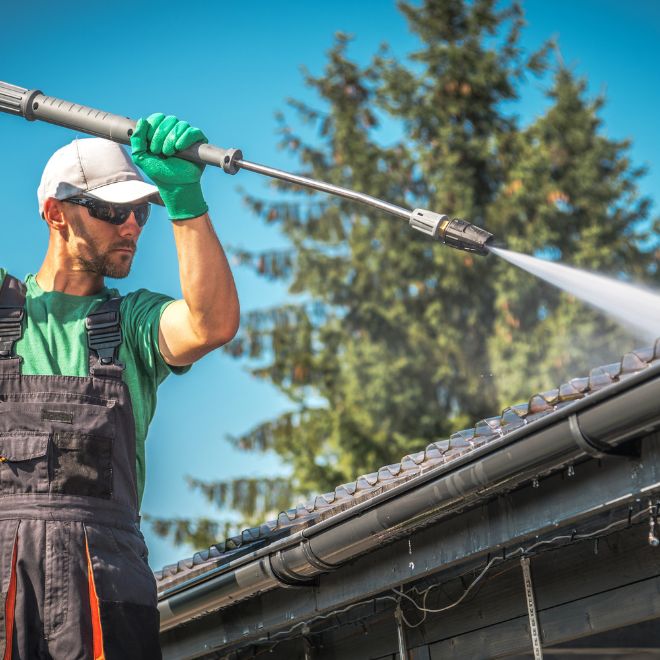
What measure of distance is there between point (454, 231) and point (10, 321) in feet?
4.58

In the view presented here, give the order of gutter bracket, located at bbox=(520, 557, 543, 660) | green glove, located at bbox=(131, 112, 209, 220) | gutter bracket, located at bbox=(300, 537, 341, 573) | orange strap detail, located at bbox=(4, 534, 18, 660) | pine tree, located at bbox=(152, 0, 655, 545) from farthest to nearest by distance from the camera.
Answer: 1. pine tree, located at bbox=(152, 0, 655, 545)
2. gutter bracket, located at bbox=(300, 537, 341, 573)
3. gutter bracket, located at bbox=(520, 557, 543, 660)
4. green glove, located at bbox=(131, 112, 209, 220)
5. orange strap detail, located at bbox=(4, 534, 18, 660)

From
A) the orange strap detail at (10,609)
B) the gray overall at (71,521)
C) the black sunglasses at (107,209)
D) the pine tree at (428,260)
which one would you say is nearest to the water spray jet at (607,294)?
the black sunglasses at (107,209)

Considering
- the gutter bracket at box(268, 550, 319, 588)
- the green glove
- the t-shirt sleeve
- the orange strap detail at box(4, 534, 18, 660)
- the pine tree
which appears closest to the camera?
the orange strap detail at box(4, 534, 18, 660)

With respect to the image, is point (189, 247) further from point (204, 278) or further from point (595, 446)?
point (595, 446)

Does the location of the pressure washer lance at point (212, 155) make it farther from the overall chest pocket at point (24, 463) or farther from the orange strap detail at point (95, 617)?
the orange strap detail at point (95, 617)

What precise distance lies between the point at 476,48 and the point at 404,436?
8003 mm

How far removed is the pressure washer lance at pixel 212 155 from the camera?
10.0 feet

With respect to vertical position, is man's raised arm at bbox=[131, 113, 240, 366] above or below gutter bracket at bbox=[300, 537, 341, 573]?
above


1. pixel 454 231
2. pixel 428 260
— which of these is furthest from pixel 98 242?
pixel 428 260

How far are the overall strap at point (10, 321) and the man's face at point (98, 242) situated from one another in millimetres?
214

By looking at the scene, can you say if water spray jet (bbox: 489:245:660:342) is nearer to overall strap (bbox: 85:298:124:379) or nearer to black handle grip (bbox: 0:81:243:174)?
black handle grip (bbox: 0:81:243:174)

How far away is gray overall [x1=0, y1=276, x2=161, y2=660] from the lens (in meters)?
2.97

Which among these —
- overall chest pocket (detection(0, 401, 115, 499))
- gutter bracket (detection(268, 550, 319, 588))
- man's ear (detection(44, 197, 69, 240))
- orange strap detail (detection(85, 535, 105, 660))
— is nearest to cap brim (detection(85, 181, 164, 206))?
man's ear (detection(44, 197, 69, 240))

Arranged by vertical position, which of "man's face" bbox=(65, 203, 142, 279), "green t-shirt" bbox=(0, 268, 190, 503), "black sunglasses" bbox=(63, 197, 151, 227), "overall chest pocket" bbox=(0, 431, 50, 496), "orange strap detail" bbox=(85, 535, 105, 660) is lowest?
"orange strap detail" bbox=(85, 535, 105, 660)
